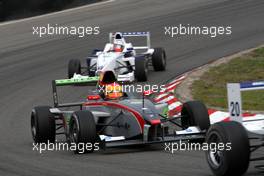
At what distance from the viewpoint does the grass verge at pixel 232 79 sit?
52.0ft

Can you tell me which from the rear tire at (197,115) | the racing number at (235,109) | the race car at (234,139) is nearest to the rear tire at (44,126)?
the rear tire at (197,115)

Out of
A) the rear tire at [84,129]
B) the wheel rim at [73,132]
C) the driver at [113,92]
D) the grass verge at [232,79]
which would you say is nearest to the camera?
the rear tire at [84,129]

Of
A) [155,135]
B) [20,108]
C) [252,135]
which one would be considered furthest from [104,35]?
[252,135]

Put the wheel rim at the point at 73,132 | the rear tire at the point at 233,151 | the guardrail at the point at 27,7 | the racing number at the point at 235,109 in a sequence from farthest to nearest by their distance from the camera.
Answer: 1. the guardrail at the point at 27,7
2. the wheel rim at the point at 73,132
3. the racing number at the point at 235,109
4. the rear tire at the point at 233,151

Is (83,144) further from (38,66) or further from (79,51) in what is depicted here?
(79,51)

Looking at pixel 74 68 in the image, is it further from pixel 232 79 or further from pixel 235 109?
pixel 235 109

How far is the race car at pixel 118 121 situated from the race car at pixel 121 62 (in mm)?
6449

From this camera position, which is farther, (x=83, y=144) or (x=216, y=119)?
(x=216, y=119)

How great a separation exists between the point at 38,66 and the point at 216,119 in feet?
34.0

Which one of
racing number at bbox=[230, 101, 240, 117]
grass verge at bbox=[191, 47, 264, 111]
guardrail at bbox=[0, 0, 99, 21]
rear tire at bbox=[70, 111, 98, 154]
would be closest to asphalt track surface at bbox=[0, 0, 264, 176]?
rear tire at bbox=[70, 111, 98, 154]

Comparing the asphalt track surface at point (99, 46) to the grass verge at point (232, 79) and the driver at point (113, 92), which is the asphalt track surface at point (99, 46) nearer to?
the driver at point (113, 92)

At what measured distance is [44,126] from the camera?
1277 cm

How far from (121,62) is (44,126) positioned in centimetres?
800

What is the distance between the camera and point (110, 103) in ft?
40.7
